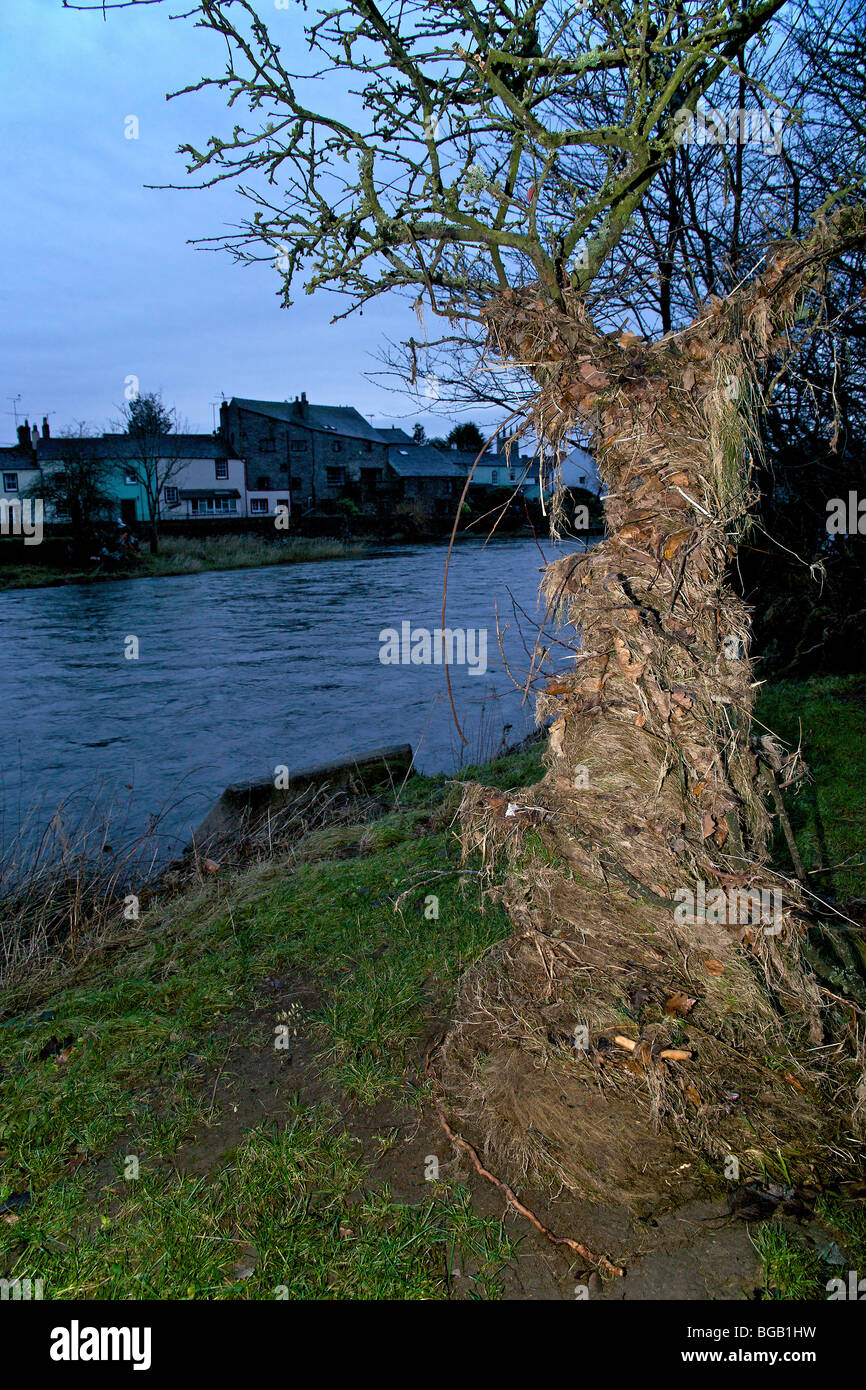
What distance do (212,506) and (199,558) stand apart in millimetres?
23275

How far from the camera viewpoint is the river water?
11.0 metres

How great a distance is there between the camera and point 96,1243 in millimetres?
2797

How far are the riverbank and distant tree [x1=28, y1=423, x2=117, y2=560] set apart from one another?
1397 inches

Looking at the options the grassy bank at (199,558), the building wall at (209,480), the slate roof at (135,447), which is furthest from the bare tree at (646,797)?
the building wall at (209,480)

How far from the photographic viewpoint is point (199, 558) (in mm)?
42094

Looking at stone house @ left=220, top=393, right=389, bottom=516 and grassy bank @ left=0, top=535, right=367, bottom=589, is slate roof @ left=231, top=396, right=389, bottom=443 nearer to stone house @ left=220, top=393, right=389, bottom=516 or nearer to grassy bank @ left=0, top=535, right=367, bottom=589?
stone house @ left=220, top=393, right=389, bottom=516

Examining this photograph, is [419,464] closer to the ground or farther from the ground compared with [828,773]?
farther from the ground

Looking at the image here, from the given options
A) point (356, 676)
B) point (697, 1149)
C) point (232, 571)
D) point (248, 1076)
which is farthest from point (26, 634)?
Result: point (697, 1149)

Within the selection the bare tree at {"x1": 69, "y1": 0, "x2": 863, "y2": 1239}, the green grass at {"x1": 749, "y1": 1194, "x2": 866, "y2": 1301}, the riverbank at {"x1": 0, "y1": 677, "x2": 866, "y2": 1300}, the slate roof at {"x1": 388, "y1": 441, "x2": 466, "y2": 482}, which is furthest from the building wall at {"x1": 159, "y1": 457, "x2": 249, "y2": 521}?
the green grass at {"x1": 749, "y1": 1194, "x2": 866, "y2": 1301}

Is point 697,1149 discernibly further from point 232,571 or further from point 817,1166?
point 232,571

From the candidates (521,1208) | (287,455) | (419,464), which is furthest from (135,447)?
(521,1208)

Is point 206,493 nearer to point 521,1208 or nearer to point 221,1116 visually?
point 221,1116

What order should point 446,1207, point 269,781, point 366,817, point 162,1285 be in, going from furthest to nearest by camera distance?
point 269,781
point 366,817
point 446,1207
point 162,1285

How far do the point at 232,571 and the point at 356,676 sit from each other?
24.1 m
